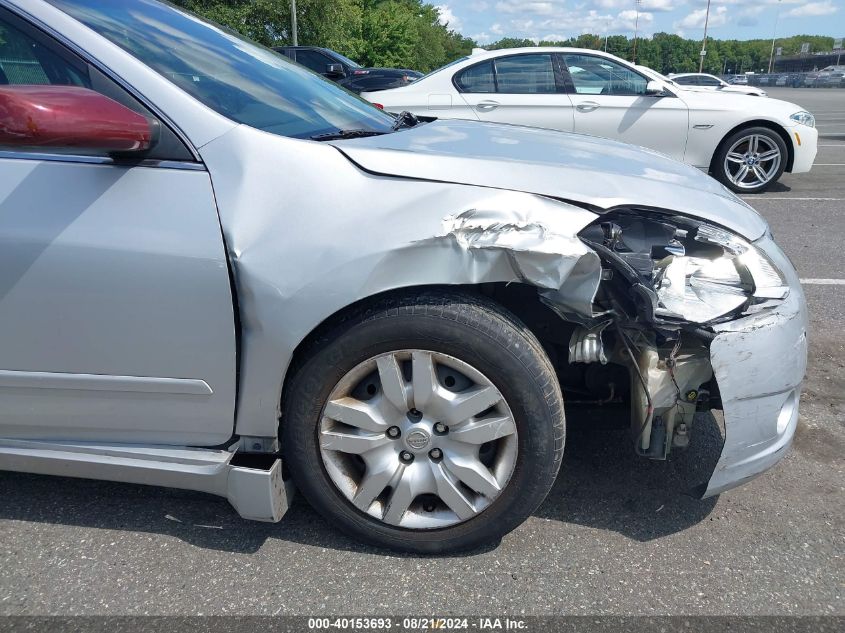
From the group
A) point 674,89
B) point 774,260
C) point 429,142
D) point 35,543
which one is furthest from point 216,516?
point 674,89

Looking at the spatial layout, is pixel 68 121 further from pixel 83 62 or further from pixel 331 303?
pixel 331 303

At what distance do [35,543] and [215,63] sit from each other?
1.68 m

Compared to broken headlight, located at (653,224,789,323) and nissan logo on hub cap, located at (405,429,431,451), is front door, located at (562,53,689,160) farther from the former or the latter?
nissan logo on hub cap, located at (405,429,431,451)

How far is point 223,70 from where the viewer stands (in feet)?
7.60

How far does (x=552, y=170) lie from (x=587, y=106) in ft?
20.1

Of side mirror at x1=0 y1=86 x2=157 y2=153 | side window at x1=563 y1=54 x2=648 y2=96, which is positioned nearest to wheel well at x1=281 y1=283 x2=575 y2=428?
side mirror at x1=0 y1=86 x2=157 y2=153

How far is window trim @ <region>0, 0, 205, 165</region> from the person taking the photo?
1.95 m

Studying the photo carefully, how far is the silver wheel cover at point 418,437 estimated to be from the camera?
201cm

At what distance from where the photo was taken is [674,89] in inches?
307

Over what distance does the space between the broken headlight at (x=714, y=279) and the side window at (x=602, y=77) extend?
6.21 meters

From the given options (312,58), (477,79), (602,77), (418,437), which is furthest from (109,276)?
(312,58)

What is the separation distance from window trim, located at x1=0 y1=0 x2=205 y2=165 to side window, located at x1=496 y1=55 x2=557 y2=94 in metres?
6.39

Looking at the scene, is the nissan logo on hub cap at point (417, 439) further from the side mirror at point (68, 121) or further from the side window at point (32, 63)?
the side window at point (32, 63)

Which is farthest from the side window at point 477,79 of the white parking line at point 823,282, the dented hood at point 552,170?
the dented hood at point 552,170
